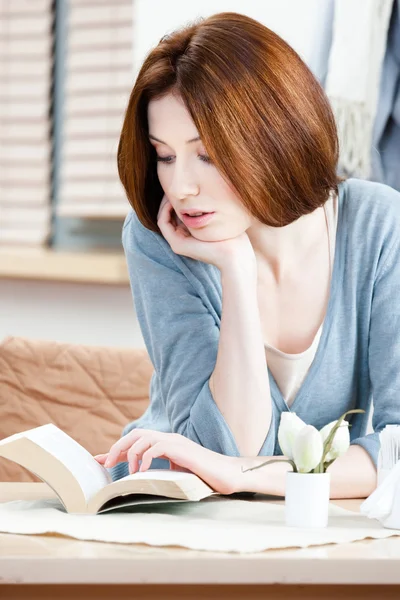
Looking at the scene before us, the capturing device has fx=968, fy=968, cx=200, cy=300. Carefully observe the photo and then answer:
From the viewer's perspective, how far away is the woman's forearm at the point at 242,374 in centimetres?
134

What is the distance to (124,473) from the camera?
1.47m

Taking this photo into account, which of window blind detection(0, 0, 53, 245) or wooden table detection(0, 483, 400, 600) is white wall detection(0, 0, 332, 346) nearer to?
window blind detection(0, 0, 53, 245)

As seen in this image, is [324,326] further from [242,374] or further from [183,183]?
[183,183]

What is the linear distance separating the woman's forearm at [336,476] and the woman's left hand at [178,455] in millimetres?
17

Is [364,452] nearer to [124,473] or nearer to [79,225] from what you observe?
[124,473]

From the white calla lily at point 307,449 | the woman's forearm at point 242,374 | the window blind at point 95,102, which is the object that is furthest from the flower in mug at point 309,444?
the window blind at point 95,102

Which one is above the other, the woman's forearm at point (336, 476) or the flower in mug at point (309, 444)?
the flower in mug at point (309, 444)

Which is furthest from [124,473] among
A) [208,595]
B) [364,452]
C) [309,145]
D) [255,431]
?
[208,595]

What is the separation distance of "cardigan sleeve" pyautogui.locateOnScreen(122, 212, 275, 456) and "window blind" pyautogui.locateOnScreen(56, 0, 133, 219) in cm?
113

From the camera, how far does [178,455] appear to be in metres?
1.13

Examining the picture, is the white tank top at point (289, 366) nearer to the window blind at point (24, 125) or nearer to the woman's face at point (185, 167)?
the woman's face at point (185, 167)

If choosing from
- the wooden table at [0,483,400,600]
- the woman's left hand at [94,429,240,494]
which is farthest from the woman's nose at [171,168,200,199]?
the wooden table at [0,483,400,600]

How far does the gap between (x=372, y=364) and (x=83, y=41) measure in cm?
156

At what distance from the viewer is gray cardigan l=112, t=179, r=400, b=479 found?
1.40 m
